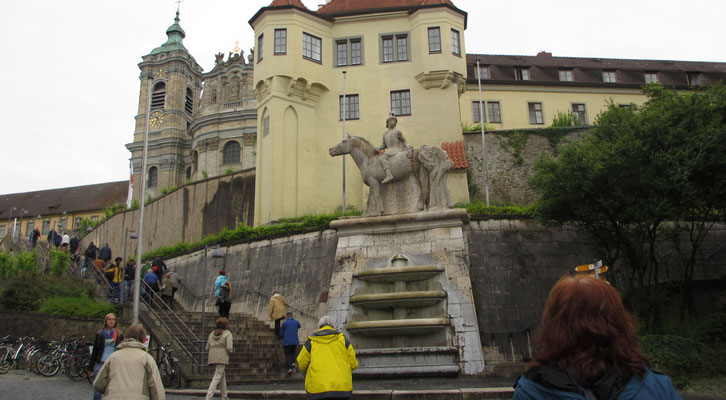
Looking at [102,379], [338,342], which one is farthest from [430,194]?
[102,379]

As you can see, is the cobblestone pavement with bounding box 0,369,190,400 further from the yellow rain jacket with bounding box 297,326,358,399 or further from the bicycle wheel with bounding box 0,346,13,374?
the yellow rain jacket with bounding box 297,326,358,399

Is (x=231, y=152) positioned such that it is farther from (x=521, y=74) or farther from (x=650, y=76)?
(x=650, y=76)

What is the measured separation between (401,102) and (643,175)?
18.6 metres

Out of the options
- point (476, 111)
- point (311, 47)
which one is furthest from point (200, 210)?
point (476, 111)

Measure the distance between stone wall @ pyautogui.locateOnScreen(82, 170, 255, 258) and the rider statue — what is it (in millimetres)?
18190

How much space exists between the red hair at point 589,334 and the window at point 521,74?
152ft

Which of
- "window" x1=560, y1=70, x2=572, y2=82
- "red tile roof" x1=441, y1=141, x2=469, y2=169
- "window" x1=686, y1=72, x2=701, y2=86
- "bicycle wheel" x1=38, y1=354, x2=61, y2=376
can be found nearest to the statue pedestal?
"bicycle wheel" x1=38, y1=354, x2=61, y2=376

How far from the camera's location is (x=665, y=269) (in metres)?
20.6

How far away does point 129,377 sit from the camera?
6996mm

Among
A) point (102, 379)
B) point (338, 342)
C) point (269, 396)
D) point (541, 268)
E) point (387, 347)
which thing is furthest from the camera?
point (541, 268)

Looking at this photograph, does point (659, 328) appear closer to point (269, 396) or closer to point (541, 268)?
point (541, 268)

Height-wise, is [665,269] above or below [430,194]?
below

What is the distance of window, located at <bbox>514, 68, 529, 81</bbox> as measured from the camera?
155 feet

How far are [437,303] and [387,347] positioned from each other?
1.80 meters
